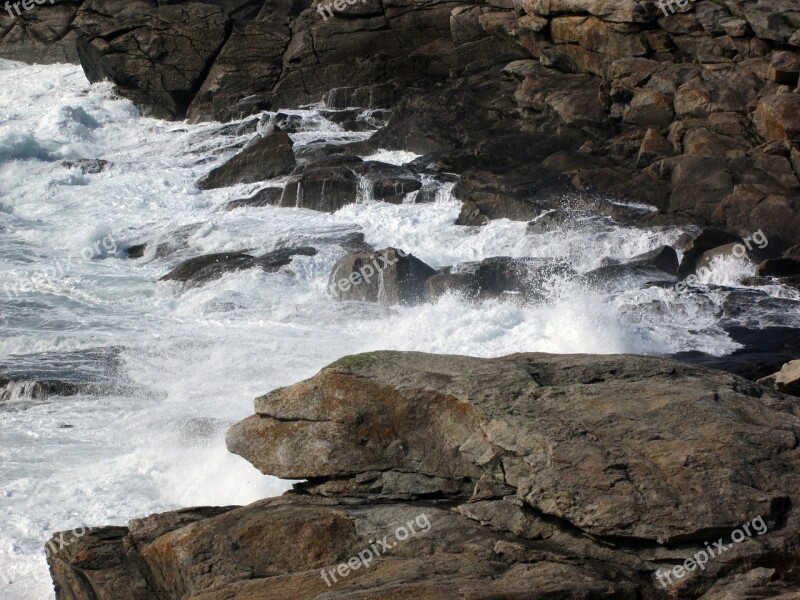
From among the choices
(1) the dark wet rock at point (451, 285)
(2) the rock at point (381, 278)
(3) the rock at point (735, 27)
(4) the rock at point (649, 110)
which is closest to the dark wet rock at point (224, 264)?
(2) the rock at point (381, 278)

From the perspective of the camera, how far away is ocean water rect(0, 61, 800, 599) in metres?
10.7

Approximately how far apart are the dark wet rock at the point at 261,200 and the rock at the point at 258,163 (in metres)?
1.53

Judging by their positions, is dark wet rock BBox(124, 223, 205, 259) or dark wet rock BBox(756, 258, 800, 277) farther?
dark wet rock BBox(124, 223, 205, 259)

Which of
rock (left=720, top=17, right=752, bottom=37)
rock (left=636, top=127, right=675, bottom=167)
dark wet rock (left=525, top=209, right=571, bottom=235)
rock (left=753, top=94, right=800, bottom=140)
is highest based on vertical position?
rock (left=720, top=17, right=752, bottom=37)

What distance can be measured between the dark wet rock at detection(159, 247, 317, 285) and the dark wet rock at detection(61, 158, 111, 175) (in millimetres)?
10134

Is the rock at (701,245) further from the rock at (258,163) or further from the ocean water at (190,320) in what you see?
the rock at (258,163)

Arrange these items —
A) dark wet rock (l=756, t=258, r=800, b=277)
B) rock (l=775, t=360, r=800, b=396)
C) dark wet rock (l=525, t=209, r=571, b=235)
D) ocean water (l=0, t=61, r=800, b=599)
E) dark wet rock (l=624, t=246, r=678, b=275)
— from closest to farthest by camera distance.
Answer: rock (l=775, t=360, r=800, b=396)
ocean water (l=0, t=61, r=800, b=599)
dark wet rock (l=756, t=258, r=800, b=277)
dark wet rock (l=624, t=246, r=678, b=275)
dark wet rock (l=525, t=209, r=571, b=235)

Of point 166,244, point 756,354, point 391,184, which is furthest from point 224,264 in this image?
point 756,354

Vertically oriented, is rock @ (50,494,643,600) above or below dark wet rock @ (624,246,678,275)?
below

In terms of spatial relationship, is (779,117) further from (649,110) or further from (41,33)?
(41,33)

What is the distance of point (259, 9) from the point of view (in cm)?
3666

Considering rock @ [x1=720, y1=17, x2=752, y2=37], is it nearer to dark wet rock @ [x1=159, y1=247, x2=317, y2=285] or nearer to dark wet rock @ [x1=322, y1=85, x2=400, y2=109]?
dark wet rock @ [x1=322, y1=85, x2=400, y2=109]

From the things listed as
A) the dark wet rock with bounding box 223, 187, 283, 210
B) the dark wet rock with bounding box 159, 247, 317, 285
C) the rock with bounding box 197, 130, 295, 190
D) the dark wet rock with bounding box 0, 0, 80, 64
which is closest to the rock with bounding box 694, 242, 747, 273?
the dark wet rock with bounding box 159, 247, 317, 285

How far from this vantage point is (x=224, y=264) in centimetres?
1962
